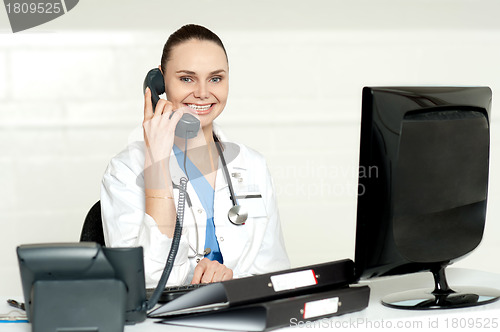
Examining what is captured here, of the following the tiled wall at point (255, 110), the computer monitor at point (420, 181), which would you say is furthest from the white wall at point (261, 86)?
the computer monitor at point (420, 181)

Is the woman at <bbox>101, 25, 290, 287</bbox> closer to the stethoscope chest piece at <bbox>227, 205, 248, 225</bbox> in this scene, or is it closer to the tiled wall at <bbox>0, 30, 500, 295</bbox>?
the stethoscope chest piece at <bbox>227, 205, 248, 225</bbox>

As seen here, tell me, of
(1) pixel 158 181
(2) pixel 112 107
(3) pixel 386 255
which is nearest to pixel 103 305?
(3) pixel 386 255

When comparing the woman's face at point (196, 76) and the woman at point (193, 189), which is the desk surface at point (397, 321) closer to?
the woman at point (193, 189)

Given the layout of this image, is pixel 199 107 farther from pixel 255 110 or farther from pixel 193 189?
pixel 255 110

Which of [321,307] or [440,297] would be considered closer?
[321,307]

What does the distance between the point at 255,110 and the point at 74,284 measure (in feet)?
6.10

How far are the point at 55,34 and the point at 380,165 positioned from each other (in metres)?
1.94

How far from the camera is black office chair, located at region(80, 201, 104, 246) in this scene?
6.70ft

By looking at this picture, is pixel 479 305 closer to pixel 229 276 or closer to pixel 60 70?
pixel 229 276

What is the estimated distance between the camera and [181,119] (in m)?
2.19

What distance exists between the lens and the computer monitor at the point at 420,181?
1357 millimetres

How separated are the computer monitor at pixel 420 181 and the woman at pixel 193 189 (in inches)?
24.1

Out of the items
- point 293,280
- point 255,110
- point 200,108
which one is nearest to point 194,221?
point 200,108

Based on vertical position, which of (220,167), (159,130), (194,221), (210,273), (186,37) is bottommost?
(210,273)
